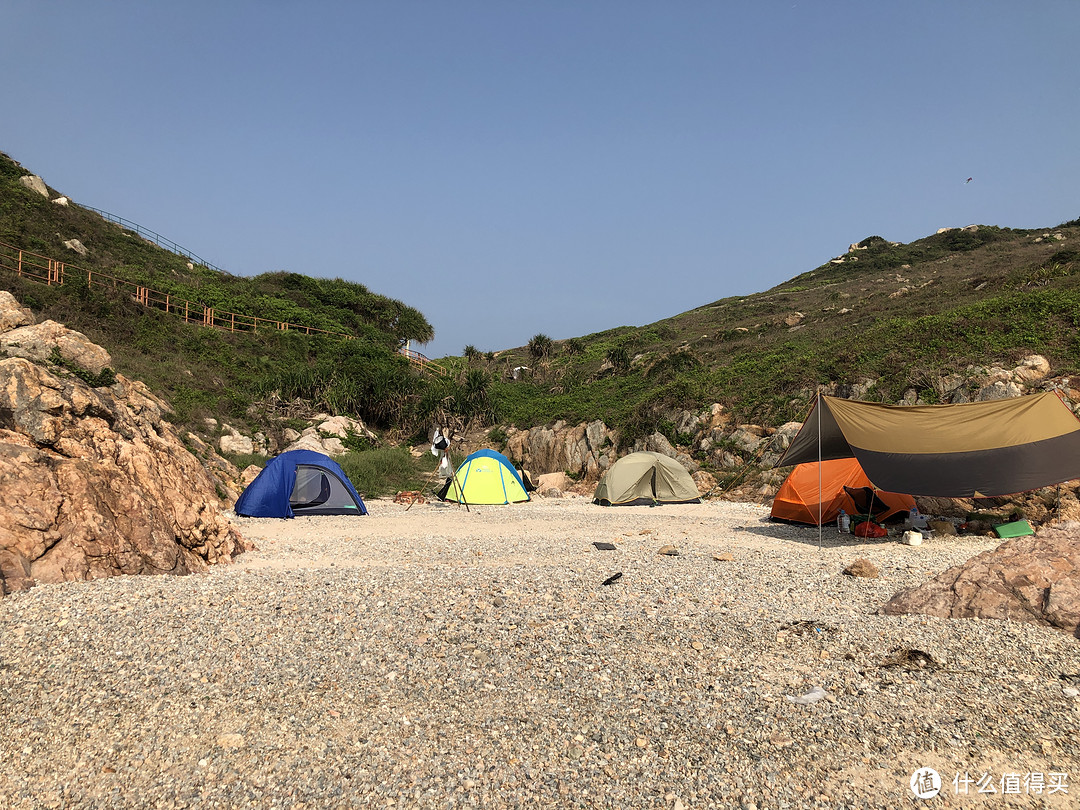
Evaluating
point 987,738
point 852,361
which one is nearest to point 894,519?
point 987,738

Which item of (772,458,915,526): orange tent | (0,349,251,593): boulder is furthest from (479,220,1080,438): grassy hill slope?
(0,349,251,593): boulder

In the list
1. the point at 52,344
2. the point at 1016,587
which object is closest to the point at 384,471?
the point at 52,344

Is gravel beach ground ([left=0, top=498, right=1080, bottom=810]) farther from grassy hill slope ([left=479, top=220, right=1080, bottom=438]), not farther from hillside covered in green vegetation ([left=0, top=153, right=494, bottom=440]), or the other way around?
hillside covered in green vegetation ([left=0, top=153, right=494, bottom=440])

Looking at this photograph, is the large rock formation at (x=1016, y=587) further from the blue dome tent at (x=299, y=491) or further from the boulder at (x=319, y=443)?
the boulder at (x=319, y=443)

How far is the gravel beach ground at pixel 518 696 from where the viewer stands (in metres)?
3.41

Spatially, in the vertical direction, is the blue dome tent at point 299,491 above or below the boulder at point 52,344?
below

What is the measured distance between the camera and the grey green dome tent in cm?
1850

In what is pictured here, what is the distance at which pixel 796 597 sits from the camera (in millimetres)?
7176

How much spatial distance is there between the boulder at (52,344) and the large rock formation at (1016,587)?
15228 millimetres

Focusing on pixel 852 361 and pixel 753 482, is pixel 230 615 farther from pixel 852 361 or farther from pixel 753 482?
pixel 852 361

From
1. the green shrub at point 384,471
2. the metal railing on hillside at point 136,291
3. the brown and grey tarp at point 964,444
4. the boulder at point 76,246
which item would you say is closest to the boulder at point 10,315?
the green shrub at point 384,471

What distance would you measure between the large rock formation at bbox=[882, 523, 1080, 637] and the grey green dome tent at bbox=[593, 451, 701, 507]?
11.9 m

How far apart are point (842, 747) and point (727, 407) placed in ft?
68.0

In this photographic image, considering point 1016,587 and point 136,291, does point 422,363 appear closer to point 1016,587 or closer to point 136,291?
point 136,291
